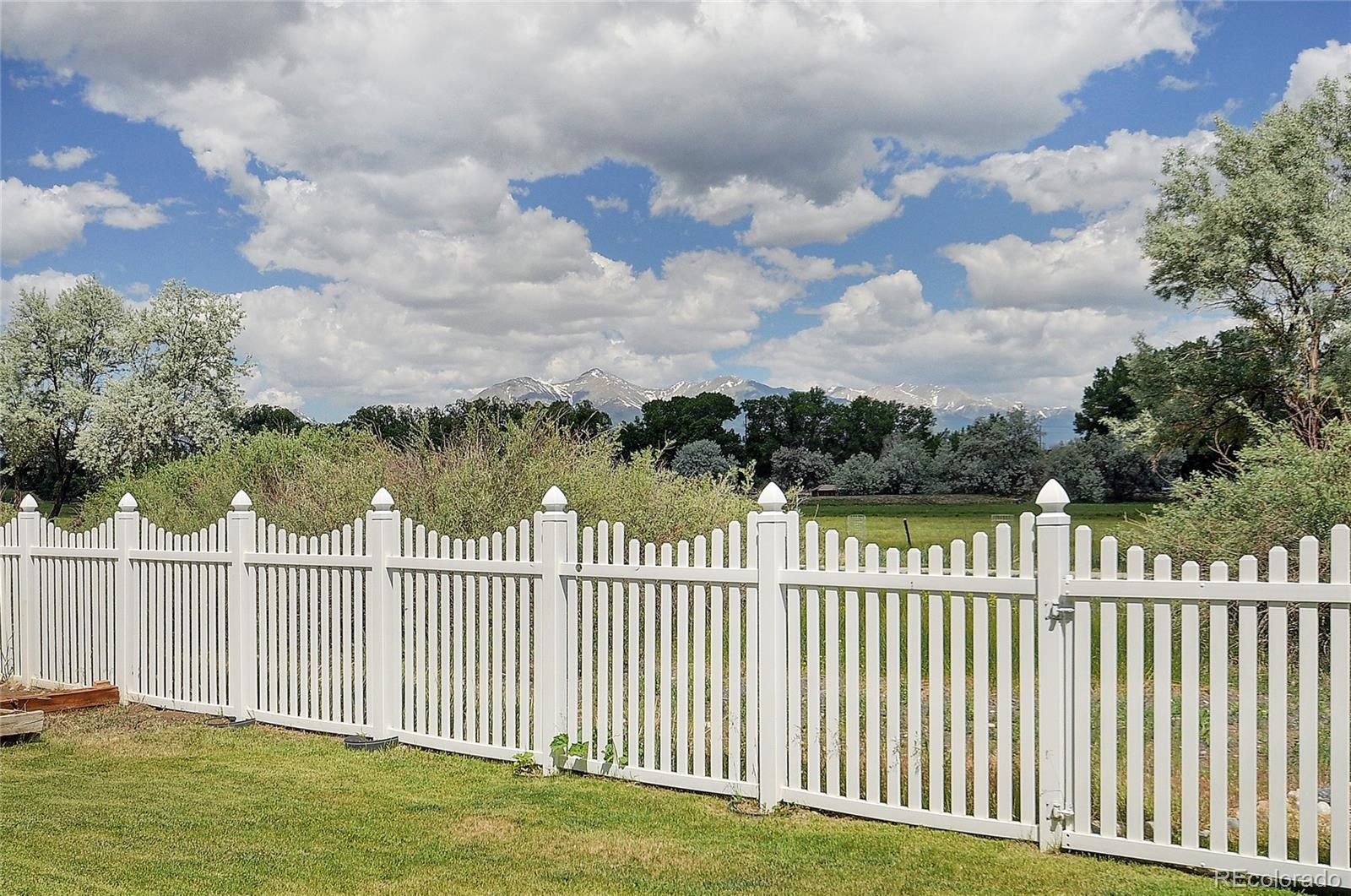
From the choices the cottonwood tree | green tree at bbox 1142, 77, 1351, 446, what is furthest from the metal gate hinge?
the cottonwood tree

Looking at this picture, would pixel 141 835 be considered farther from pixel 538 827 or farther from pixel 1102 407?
pixel 1102 407

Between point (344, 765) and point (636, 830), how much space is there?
97.0 inches

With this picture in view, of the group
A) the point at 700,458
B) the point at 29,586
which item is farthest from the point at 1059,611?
the point at 700,458

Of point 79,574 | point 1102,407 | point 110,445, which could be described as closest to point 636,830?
point 79,574

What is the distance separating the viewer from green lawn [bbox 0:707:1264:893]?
4.48m

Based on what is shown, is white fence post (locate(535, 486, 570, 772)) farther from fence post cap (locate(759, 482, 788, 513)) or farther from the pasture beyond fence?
fence post cap (locate(759, 482, 788, 513))

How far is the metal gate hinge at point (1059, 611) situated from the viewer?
471 centimetres

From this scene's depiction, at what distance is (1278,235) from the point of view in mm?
24203

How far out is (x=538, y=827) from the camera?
528 cm

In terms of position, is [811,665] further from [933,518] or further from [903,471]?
[903,471]

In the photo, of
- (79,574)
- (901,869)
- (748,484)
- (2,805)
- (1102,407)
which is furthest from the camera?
(1102,407)

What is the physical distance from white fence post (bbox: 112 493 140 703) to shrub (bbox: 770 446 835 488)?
187 ft

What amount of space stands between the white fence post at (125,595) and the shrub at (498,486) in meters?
1.78

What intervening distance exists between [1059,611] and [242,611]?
6.17 m
